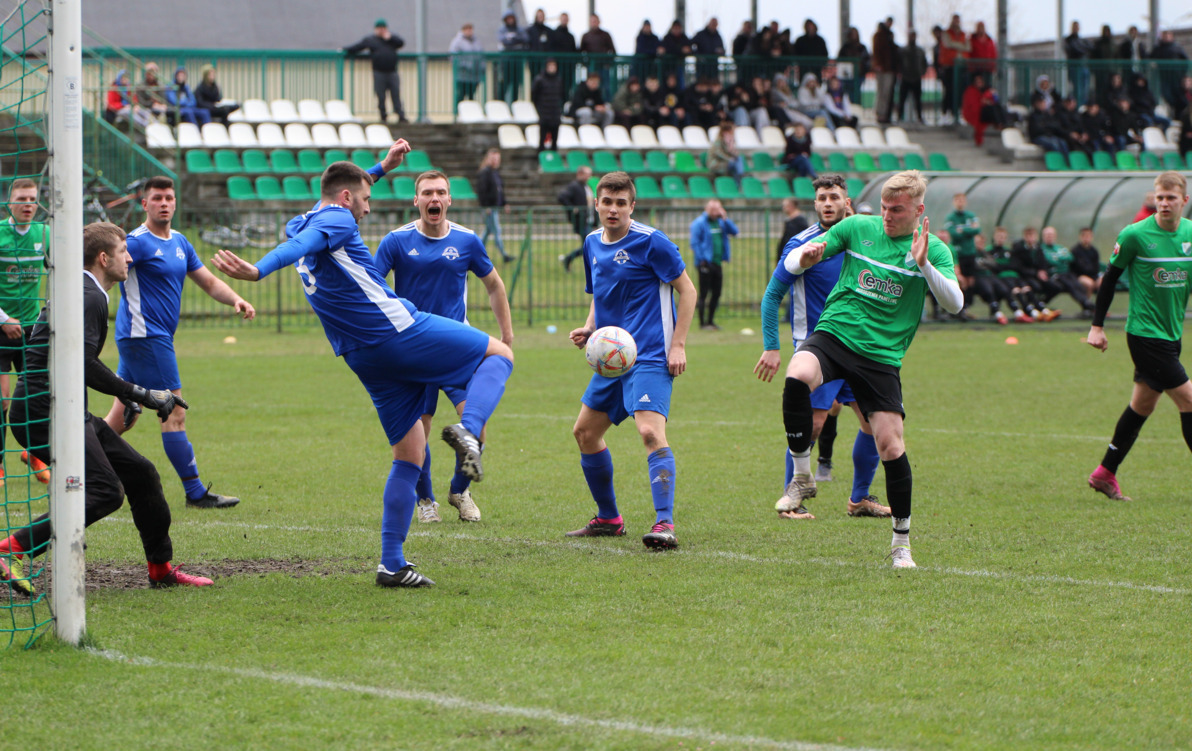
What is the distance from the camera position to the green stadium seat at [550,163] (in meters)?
28.0

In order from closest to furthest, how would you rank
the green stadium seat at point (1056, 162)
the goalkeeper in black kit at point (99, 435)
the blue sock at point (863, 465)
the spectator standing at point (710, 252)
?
the goalkeeper in black kit at point (99, 435) < the blue sock at point (863, 465) < the spectator standing at point (710, 252) < the green stadium seat at point (1056, 162)

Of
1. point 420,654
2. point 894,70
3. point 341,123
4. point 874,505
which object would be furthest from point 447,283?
point 894,70

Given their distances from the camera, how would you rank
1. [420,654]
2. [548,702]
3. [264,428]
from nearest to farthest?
[548,702] < [420,654] < [264,428]

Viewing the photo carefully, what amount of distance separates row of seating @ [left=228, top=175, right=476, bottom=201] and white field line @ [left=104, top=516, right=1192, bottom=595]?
1830cm

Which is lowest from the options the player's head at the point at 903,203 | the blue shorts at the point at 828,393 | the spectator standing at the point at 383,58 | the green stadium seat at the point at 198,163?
the blue shorts at the point at 828,393

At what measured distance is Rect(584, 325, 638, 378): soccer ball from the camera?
6.76 meters

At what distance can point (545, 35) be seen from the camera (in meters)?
31.0

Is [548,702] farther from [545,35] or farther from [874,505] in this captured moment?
[545,35]

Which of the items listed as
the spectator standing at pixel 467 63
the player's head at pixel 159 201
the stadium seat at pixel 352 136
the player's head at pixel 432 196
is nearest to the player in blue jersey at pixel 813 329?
the player's head at pixel 432 196

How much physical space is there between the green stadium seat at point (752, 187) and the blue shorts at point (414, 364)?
2260cm

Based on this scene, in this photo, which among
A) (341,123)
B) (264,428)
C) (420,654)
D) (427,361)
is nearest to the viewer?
(420,654)

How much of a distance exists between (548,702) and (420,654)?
2.41 feet

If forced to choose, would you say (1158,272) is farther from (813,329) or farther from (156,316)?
(156,316)

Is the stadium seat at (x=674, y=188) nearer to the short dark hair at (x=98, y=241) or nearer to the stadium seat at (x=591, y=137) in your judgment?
the stadium seat at (x=591, y=137)
